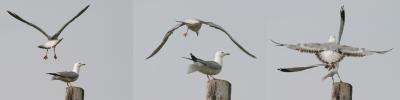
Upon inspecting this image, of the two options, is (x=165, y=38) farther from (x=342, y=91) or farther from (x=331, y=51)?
(x=342, y=91)

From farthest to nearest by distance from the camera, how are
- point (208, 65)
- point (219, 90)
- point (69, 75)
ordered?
point (69, 75), point (208, 65), point (219, 90)

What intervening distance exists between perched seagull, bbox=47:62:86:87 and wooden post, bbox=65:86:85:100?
6.44ft

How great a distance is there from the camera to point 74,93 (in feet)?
32.5

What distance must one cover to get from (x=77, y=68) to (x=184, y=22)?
4.81ft

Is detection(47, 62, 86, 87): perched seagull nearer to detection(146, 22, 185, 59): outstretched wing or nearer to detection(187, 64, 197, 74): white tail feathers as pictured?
detection(146, 22, 185, 59): outstretched wing

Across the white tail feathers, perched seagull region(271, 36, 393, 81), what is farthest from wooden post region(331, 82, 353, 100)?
the white tail feathers

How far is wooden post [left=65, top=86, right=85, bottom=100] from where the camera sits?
991 cm

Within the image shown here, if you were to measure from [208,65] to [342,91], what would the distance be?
1.82 m

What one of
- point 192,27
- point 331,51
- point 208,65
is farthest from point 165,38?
point 331,51

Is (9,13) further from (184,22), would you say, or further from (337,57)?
(337,57)

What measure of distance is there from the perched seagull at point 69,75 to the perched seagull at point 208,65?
200 cm

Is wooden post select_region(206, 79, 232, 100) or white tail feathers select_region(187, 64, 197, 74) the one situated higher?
white tail feathers select_region(187, 64, 197, 74)

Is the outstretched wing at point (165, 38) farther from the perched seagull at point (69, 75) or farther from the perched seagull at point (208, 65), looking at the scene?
the perched seagull at point (208, 65)

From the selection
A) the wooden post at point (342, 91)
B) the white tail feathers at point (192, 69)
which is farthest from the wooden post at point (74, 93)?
the wooden post at point (342, 91)
